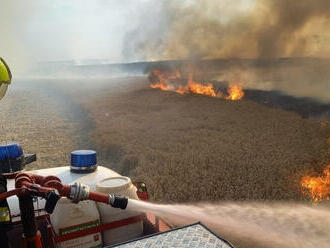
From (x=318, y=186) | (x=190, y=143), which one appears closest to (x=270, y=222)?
(x=318, y=186)

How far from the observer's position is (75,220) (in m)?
3.15

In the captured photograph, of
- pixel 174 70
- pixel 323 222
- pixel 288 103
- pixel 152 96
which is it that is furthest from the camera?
pixel 174 70

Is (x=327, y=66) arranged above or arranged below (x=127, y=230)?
above

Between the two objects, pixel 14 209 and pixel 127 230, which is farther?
pixel 127 230

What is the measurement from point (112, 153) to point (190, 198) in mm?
5608

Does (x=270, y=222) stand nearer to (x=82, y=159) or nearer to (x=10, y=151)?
(x=82, y=159)

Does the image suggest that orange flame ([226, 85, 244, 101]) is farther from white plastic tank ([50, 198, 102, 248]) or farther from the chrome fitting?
the chrome fitting

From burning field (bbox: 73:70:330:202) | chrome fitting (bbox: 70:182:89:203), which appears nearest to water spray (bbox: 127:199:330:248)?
burning field (bbox: 73:70:330:202)

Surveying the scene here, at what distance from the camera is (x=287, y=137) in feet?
46.6

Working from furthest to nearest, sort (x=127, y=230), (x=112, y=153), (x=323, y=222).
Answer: (x=112, y=153) < (x=323, y=222) < (x=127, y=230)

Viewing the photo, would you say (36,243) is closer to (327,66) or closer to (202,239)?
(202,239)

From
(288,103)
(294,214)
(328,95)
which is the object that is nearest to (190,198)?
(294,214)

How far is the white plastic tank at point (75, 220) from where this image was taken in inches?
123

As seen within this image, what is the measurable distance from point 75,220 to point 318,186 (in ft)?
26.5
